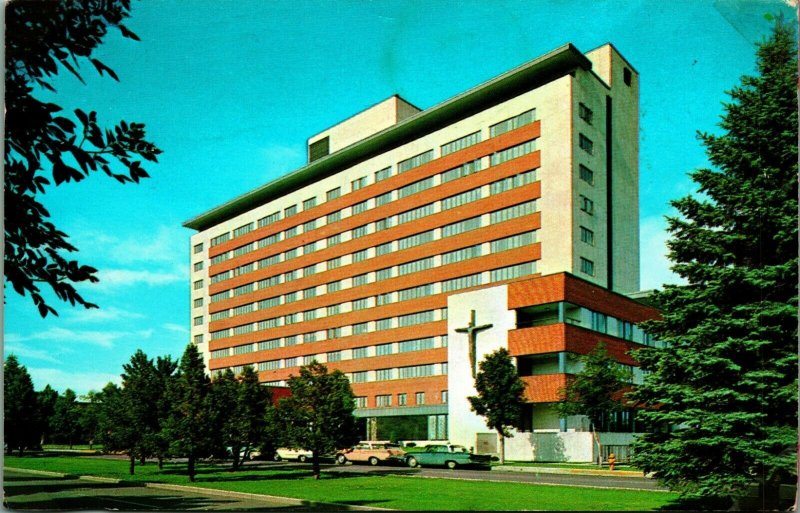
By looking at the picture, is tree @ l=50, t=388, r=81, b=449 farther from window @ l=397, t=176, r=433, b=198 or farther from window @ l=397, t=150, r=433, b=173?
window @ l=397, t=150, r=433, b=173

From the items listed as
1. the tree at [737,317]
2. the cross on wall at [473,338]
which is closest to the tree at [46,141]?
the tree at [737,317]

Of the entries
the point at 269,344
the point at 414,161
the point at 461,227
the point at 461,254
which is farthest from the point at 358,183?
the point at 269,344

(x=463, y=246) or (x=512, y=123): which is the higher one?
(x=512, y=123)

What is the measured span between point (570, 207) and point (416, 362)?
68.3 feet

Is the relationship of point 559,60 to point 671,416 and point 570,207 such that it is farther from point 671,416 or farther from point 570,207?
point 671,416

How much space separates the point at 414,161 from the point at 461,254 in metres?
11.3

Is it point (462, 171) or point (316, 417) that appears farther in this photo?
point (462, 171)

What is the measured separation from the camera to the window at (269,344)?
3155 inches

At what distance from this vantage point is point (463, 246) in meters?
59.8

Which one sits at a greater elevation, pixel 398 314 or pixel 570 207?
pixel 570 207

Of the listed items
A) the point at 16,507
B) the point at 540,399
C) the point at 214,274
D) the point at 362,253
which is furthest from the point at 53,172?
the point at 214,274

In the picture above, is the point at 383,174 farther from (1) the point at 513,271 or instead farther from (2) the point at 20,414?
(2) the point at 20,414

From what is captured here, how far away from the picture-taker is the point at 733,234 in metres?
16.1

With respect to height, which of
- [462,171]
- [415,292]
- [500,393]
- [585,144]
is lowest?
[500,393]
